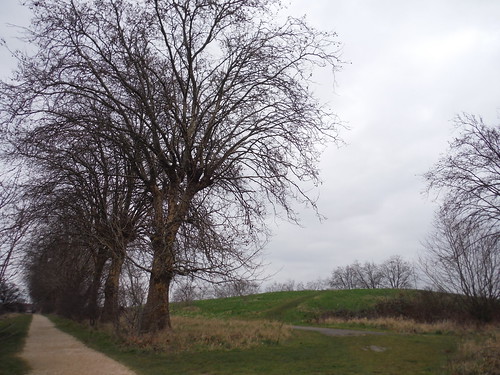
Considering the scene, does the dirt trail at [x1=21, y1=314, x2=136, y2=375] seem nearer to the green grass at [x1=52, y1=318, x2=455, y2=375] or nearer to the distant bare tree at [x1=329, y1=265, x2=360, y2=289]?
the green grass at [x1=52, y1=318, x2=455, y2=375]

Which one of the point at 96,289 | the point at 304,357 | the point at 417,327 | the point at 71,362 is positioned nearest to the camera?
the point at 71,362

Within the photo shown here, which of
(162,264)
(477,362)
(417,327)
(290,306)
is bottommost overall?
(477,362)

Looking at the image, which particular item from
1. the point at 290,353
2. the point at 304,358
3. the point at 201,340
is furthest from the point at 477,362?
the point at 201,340

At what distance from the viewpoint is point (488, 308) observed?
2042 cm

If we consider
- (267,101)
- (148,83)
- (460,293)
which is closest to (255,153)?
(267,101)

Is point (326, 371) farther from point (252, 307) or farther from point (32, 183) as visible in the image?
point (252, 307)

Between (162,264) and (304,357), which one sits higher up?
(162,264)

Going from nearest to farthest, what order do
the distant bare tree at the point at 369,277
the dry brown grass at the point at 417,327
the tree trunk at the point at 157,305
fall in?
1. the tree trunk at the point at 157,305
2. the dry brown grass at the point at 417,327
3. the distant bare tree at the point at 369,277

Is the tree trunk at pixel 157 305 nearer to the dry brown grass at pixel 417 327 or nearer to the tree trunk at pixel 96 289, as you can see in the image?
the tree trunk at pixel 96 289

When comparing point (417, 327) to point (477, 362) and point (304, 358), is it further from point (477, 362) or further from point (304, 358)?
point (477, 362)

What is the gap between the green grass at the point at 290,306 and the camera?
34188mm

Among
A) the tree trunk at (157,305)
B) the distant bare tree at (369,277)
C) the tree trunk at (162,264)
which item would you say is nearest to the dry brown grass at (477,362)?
the tree trunk at (162,264)

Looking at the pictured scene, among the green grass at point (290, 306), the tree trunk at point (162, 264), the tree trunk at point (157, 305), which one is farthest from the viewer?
the green grass at point (290, 306)

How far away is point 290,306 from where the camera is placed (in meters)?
39.0
